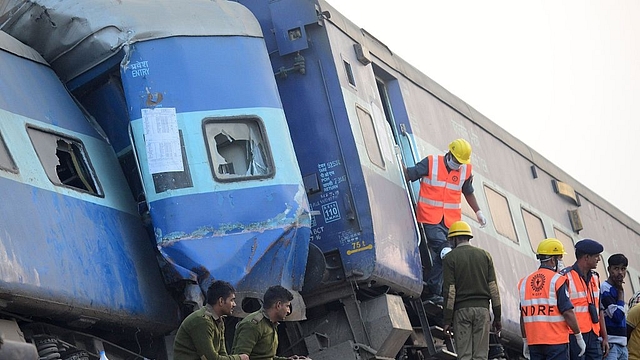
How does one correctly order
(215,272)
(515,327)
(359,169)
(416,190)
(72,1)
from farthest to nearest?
(515,327) < (416,190) < (359,169) < (72,1) < (215,272)

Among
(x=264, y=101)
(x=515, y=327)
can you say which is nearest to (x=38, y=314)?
(x=264, y=101)

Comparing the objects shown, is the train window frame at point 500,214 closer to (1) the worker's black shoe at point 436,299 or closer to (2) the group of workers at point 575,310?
(1) the worker's black shoe at point 436,299

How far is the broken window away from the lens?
29.6 feet

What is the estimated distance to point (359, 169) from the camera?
1059cm

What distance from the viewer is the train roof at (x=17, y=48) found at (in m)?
9.27

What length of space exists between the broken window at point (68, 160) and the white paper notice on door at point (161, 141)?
0.53 metres

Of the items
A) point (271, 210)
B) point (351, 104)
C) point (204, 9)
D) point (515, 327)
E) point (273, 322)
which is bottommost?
point (515, 327)

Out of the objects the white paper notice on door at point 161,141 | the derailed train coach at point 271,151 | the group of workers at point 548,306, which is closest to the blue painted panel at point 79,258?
the derailed train coach at point 271,151

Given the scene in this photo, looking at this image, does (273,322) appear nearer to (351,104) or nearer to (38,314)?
(38,314)

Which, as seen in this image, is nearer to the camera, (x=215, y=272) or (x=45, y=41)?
(x=215, y=272)

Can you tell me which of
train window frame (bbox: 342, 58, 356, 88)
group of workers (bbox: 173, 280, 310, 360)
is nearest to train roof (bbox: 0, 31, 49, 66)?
group of workers (bbox: 173, 280, 310, 360)

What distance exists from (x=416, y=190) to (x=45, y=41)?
4.25m

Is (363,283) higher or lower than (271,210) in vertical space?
lower

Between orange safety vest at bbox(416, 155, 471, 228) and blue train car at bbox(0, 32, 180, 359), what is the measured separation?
3309 mm
